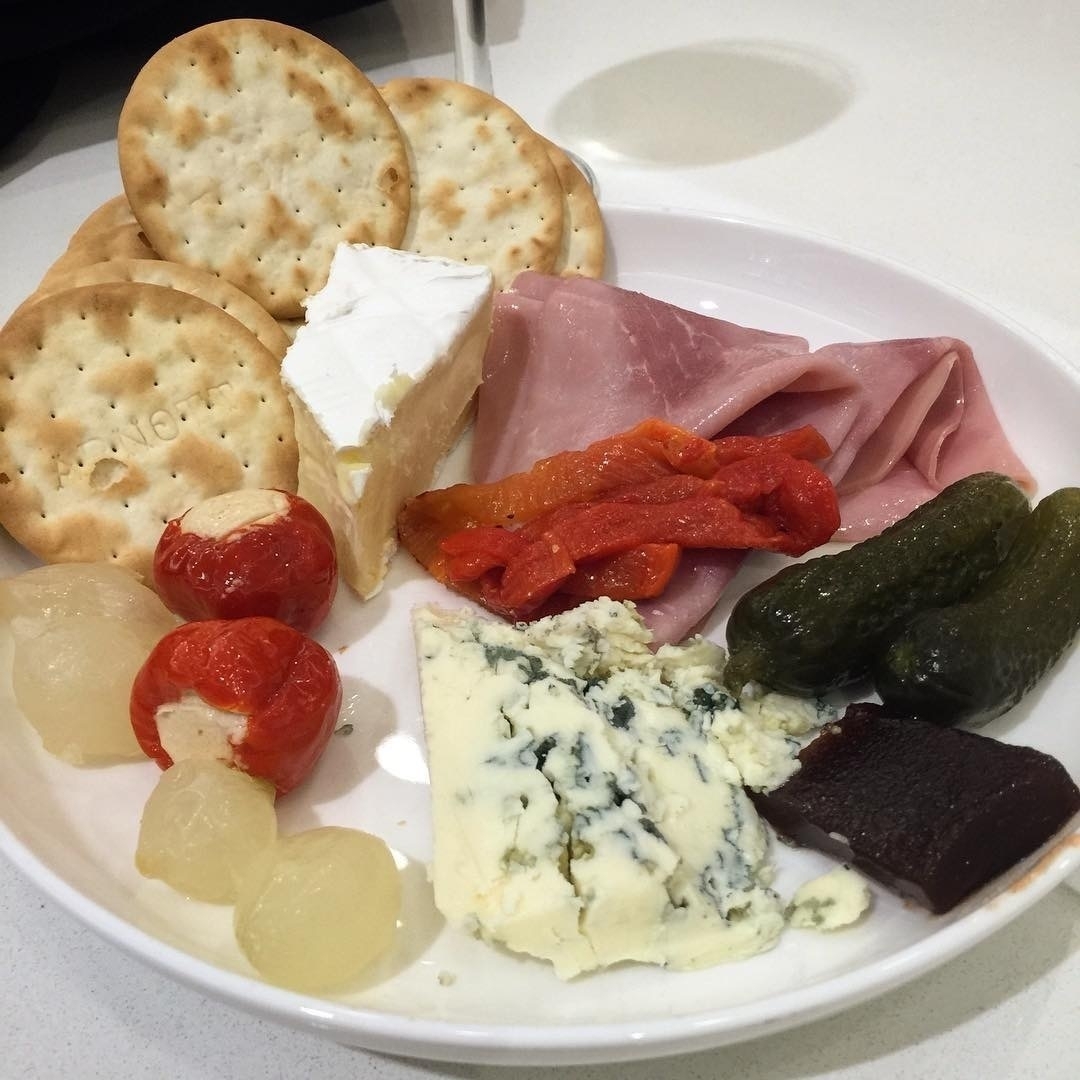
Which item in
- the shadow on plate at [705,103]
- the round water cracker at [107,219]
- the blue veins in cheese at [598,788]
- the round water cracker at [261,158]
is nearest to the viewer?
the blue veins in cheese at [598,788]

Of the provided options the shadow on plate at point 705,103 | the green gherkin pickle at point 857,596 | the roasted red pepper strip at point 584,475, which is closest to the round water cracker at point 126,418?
the roasted red pepper strip at point 584,475

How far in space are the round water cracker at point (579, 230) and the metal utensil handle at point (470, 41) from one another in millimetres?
598

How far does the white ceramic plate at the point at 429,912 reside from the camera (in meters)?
0.99

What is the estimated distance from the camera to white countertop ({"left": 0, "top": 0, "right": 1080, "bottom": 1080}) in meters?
1.14

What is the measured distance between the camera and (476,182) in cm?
210

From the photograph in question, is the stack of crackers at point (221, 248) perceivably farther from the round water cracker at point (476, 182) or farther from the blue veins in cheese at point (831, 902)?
the blue veins in cheese at point (831, 902)

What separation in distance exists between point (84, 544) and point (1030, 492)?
1604mm

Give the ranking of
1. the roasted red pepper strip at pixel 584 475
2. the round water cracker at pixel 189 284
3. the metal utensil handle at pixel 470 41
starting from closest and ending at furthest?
1. the roasted red pepper strip at pixel 584 475
2. the round water cracker at pixel 189 284
3. the metal utensil handle at pixel 470 41

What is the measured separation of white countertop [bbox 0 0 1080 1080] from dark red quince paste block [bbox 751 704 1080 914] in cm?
17

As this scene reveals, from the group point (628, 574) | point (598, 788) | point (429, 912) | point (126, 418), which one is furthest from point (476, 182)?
point (429, 912)

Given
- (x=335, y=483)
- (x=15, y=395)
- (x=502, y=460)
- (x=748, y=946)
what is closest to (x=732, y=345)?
(x=502, y=460)

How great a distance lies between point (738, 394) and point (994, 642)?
2.02ft

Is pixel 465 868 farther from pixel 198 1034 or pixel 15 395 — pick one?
pixel 15 395

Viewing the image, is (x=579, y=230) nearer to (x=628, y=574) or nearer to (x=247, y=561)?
(x=628, y=574)
